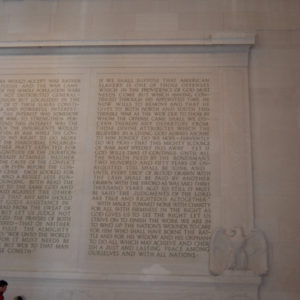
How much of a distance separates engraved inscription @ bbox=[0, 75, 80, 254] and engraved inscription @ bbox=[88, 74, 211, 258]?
1.65 ft

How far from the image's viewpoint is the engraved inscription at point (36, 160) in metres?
7.00

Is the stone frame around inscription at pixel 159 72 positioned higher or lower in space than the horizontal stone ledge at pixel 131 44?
lower

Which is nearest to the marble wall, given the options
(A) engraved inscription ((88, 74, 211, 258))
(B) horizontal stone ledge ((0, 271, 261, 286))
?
(B) horizontal stone ledge ((0, 271, 261, 286))

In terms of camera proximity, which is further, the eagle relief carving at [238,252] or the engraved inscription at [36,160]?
the engraved inscription at [36,160]

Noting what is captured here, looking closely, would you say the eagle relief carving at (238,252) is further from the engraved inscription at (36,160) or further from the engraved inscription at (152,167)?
the engraved inscription at (36,160)

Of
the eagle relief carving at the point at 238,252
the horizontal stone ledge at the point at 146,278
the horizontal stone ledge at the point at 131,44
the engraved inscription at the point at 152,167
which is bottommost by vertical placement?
the horizontal stone ledge at the point at 146,278

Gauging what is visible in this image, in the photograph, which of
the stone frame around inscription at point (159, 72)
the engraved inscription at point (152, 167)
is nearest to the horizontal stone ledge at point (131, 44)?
the stone frame around inscription at point (159, 72)

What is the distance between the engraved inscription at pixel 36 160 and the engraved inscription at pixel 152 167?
503 millimetres

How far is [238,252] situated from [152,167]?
1.88 metres

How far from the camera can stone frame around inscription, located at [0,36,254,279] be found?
266 inches

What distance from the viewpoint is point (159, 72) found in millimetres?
7617

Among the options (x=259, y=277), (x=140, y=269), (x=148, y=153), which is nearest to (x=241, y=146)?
(x=148, y=153)

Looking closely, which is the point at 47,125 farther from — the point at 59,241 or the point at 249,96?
the point at 249,96

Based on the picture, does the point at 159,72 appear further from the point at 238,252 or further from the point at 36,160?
the point at 238,252
